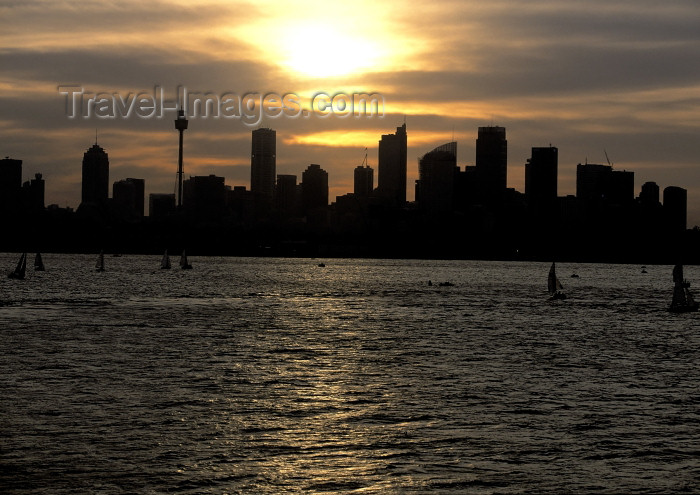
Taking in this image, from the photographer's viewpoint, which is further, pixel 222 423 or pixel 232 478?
pixel 222 423

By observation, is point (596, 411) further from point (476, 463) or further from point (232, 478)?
point (232, 478)

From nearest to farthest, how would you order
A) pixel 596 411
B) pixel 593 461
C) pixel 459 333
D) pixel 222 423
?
pixel 593 461 → pixel 222 423 → pixel 596 411 → pixel 459 333

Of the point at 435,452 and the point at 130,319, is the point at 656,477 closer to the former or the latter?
the point at 435,452

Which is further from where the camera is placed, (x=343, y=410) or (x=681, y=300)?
(x=681, y=300)

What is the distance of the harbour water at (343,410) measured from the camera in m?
24.4

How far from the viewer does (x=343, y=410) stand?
35.2m

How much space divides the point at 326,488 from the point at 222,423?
31.4 ft

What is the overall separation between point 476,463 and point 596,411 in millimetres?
11161

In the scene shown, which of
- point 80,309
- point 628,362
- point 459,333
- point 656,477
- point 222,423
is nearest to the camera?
point 656,477

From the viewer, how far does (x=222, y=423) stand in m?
31.9

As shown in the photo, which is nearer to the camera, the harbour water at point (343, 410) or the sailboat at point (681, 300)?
the harbour water at point (343, 410)

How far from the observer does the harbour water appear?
80.2 ft

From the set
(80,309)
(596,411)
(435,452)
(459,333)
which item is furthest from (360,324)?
(435,452)

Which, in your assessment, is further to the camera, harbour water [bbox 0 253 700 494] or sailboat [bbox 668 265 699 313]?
sailboat [bbox 668 265 699 313]
